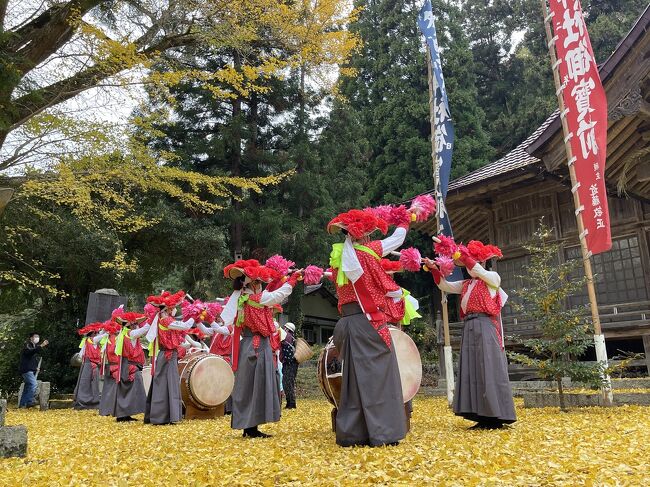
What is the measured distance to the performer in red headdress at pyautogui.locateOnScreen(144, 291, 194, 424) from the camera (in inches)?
290

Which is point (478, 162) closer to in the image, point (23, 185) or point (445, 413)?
point (445, 413)

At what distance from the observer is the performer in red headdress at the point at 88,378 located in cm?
1217

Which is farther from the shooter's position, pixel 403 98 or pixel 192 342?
pixel 403 98

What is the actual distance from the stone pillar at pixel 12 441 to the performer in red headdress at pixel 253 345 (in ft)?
5.98

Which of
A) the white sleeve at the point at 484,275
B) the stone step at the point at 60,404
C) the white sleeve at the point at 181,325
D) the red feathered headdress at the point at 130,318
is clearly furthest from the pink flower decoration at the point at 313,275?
the stone step at the point at 60,404

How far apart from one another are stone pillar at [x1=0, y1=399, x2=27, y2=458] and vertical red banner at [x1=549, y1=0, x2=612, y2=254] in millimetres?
6464

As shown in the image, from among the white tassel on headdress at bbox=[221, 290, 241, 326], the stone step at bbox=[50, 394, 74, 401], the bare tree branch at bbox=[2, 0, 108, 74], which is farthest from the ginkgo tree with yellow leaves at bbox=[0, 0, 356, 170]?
the stone step at bbox=[50, 394, 74, 401]

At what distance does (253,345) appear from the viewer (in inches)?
217

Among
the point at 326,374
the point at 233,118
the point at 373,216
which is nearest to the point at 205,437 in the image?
the point at 326,374

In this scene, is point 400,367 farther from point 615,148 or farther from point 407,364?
point 615,148

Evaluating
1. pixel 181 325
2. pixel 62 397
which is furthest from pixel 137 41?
pixel 62 397

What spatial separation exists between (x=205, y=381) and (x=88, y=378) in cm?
595

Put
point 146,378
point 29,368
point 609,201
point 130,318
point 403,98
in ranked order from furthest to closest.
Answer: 1. point 403,98
2. point 29,368
3. point 609,201
4. point 146,378
5. point 130,318

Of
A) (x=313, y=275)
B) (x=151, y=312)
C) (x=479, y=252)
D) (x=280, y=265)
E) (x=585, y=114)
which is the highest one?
(x=585, y=114)
